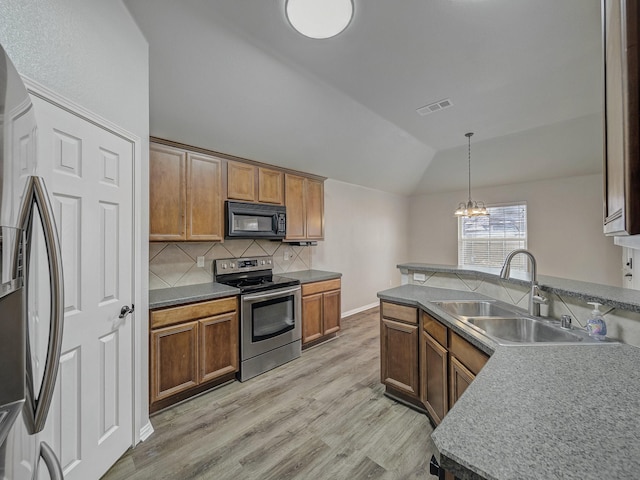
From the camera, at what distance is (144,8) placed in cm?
183

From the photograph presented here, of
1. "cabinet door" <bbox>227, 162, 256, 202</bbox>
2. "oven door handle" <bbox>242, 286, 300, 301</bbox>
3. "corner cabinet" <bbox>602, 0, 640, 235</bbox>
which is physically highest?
"cabinet door" <bbox>227, 162, 256, 202</bbox>

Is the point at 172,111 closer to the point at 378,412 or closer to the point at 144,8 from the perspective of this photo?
the point at 144,8

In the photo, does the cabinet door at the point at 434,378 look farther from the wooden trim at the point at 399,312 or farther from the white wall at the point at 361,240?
the white wall at the point at 361,240

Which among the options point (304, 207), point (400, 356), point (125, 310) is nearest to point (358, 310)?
point (304, 207)

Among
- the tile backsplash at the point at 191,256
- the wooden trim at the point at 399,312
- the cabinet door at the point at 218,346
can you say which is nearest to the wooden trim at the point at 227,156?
the tile backsplash at the point at 191,256

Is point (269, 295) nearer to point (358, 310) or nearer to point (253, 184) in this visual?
point (253, 184)

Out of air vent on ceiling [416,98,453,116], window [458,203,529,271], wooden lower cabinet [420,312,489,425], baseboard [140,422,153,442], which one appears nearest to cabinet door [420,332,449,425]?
wooden lower cabinet [420,312,489,425]

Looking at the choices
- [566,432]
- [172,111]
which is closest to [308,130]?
[172,111]

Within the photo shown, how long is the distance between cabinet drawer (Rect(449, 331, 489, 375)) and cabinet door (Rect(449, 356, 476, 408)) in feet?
0.12

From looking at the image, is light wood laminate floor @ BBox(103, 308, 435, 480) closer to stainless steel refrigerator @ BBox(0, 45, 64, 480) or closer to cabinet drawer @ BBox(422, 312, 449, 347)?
cabinet drawer @ BBox(422, 312, 449, 347)

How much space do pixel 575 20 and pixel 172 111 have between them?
3.45 m

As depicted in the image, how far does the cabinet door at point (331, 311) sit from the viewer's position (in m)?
3.71

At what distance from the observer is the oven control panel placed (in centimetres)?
321

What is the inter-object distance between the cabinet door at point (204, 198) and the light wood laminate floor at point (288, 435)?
1.57m
